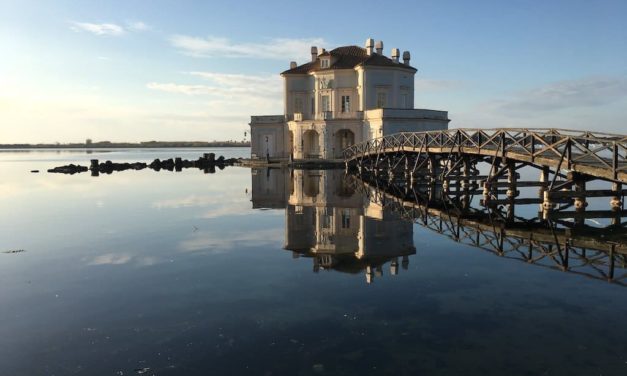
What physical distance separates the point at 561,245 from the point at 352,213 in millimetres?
7767

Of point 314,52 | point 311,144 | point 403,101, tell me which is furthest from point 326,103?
point 314,52

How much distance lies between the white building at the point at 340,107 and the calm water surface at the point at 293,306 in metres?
30.3

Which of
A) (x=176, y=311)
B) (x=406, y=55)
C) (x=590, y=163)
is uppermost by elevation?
(x=406, y=55)

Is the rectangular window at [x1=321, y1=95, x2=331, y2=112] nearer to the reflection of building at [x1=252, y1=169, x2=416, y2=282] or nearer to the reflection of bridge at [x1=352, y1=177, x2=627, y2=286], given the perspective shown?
the reflection of building at [x1=252, y1=169, x2=416, y2=282]

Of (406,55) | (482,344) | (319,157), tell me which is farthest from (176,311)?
(406,55)

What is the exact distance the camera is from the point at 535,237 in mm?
13180

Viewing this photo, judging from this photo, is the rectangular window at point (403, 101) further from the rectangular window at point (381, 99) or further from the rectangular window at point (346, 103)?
the rectangular window at point (346, 103)

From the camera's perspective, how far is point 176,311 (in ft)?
27.2

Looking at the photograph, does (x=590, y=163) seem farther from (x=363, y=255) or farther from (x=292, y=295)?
(x=292, y=295)

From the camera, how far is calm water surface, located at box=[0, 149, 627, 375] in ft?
20.9

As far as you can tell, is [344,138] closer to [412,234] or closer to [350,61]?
[350,61]

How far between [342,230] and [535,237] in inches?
209

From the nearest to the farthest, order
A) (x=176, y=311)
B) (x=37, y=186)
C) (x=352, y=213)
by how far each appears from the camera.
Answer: (x=176, y=311)
(x=352, y=213)
(x=37, y=186)

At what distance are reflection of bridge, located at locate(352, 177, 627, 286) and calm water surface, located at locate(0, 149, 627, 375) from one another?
0.54 meters
